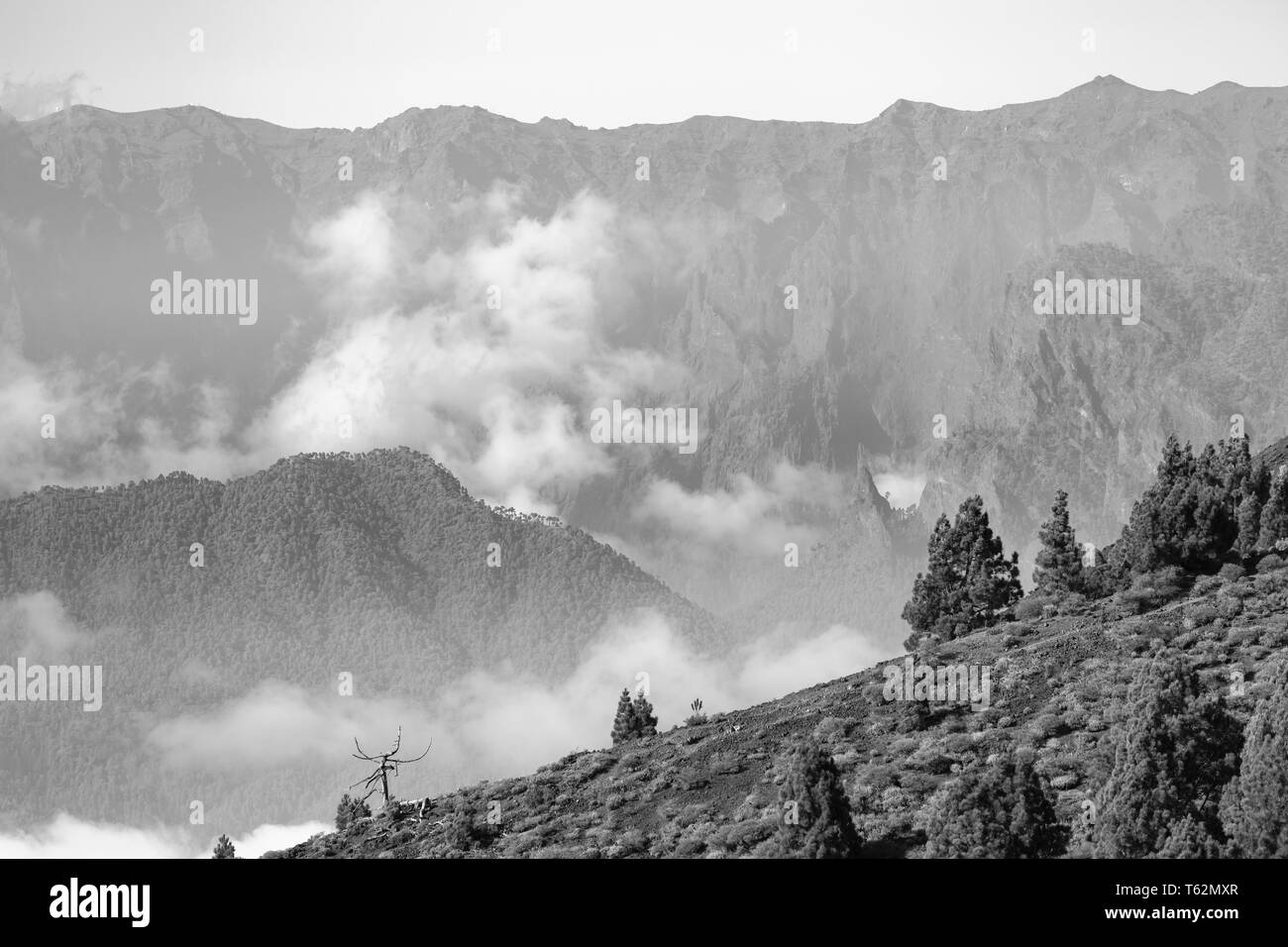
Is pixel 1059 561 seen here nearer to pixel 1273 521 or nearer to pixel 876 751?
pixel 1273 521

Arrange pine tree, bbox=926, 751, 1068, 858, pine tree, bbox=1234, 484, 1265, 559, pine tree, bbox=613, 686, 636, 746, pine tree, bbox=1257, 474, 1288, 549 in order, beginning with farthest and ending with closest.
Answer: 1. pine tree, bbox=613, 686, 636, 746
2. pine tree, bbox=1257, 474, 1288, 549
3. pine tree, bbox=1234, 484, 1265, 559
4. pine tree, bbox=926, 751, 1068, 858

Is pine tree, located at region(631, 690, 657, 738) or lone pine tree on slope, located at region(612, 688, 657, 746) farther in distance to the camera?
lone pine tree on slope, located at region(612, 688, 657, 746)

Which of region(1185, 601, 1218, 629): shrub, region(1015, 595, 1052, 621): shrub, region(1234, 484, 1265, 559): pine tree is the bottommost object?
region(1185, 601, 1218, 629): shrub

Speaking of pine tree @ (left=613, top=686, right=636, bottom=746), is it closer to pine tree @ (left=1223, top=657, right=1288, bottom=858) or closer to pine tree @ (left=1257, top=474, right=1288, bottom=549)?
pine tree @ (left=1257, top=474, right=1288, bottom=549)

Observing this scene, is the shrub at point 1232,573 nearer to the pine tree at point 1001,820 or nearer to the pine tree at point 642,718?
the pine tree at point 642,718

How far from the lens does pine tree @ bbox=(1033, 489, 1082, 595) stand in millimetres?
104312

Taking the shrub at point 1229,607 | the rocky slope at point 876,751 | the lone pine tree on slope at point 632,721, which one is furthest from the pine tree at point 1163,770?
the lone pine tree on slope at point 632,721

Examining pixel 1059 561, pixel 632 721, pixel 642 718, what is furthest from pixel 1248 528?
pixel 632 721

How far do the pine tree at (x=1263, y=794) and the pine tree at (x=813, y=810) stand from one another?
12.5 metres

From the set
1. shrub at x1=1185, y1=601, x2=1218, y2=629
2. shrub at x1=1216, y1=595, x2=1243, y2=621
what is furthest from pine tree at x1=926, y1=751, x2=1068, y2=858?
shrub at x1=1216, y1=595, x2=1243, y2=621

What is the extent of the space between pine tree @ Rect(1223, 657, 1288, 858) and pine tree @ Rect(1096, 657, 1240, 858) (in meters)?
1.19

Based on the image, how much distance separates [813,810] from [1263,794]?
14851mm
